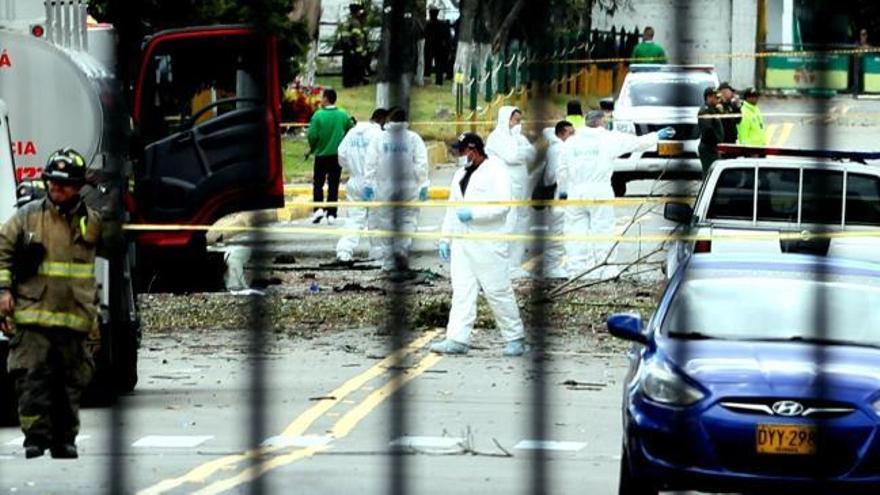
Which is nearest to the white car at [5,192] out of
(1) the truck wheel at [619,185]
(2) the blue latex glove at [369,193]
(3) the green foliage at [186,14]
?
(3) the green foliage at [186,14]

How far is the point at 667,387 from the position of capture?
8555 millimetres

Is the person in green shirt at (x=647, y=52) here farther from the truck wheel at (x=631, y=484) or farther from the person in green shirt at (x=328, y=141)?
the person in green shirt at (x=328, y=141)

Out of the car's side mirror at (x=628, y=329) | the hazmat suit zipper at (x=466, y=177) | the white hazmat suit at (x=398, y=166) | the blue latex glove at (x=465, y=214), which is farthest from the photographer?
the hazmat suit zipper at (x=466, y=177)

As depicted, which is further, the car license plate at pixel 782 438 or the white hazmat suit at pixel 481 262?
the white hazmat suit at pixel 481 262

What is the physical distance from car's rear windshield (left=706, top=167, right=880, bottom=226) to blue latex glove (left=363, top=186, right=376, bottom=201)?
4.89 m

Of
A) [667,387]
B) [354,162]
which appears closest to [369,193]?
[354,162]

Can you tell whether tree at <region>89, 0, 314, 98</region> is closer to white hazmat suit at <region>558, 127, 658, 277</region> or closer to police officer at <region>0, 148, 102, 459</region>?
police officer at <region>0, 148, 102, 459</region>

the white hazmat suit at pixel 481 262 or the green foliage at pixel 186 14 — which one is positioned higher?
the green foliage at pixel 186 14

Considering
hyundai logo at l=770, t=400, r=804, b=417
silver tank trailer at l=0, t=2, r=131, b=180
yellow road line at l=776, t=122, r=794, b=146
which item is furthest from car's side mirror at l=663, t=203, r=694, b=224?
yellow road line at l=776, t=122, r=794, b=146

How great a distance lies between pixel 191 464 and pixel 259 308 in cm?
537

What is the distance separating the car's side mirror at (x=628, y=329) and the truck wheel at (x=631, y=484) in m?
0.58

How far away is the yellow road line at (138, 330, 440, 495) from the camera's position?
9.21 metres

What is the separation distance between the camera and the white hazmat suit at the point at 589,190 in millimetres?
18094

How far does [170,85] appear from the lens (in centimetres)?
1725
